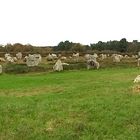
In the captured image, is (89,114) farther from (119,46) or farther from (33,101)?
(119,46)

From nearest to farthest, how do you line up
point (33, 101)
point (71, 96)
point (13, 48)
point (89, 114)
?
point (89, 114) → point (33, 101) → point (71, 96) → point (13, 48)

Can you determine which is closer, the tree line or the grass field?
the grass field

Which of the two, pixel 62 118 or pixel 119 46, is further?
pixel 119 46

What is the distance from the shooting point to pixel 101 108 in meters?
14.9

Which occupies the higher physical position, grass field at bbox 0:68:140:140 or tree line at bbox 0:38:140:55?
tree line at bbox 0:38:140:55

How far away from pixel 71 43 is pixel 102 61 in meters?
27.6

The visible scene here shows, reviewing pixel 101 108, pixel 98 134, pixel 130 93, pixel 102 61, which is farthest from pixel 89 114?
pixel 102 61

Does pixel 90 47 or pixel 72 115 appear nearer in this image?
pixel 72 115

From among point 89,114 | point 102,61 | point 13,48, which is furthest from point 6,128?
point 13,48

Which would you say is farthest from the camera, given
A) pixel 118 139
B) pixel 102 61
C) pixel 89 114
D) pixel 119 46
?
pixel 119 46

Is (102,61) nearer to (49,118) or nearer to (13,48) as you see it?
(13,48)

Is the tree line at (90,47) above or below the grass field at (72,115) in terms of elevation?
above

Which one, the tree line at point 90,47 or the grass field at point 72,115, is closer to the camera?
the grass field at point 72,115

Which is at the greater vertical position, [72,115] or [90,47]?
[90,47]
